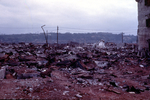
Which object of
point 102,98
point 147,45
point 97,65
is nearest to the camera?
point 102,98

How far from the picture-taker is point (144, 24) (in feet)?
39.9

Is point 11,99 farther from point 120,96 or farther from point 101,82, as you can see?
point 101,82

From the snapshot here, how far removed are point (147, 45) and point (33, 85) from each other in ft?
35.1

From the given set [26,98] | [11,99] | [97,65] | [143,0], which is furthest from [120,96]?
[143,0]

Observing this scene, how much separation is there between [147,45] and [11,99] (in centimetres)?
1170

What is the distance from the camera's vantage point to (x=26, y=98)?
3.79 meters

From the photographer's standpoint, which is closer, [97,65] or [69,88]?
[69,88]

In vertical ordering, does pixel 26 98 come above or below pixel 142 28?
below

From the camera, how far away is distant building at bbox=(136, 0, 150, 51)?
38.8 ft

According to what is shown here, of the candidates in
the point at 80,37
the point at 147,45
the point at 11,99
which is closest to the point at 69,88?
the point at 11,99

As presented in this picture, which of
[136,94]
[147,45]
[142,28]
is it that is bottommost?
[136,94]

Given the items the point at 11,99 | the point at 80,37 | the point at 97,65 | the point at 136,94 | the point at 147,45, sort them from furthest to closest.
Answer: the point at 80,37
the point at 147,45
the point at 97,65
the point at 136,94
the point at 11,99

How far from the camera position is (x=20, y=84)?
4.93 metres

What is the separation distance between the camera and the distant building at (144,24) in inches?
466
